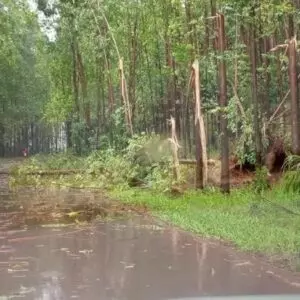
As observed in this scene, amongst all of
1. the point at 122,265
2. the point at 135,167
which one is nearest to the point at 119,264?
the point at 122,265

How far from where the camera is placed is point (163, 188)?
53.5ft

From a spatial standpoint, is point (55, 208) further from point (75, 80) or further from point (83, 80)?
point (75, 80)

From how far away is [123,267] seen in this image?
767 centimetres

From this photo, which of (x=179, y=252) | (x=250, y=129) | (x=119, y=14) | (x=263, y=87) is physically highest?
(x=119, y=14)

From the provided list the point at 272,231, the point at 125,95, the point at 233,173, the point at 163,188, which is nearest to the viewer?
the point at 272,231

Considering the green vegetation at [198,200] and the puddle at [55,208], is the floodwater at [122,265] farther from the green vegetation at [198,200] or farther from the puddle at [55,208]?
the puddle at [55,208]

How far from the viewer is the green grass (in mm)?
8484

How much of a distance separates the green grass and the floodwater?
39 cm

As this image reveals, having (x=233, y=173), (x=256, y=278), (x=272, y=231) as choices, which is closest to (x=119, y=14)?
(x=233, y=173)

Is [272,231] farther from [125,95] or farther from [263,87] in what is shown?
[125,95]

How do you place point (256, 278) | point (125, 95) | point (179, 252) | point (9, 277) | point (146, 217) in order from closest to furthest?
1. point (256, 278)
2. point (9, 277)
3. point (179, 252)
4. point (146, 217)
5. point (125, 95)

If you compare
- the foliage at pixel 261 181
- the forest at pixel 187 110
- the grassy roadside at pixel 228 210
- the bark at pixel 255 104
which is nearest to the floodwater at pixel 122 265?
the grassy roadside at pixel 228 210

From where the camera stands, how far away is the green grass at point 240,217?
8484mm

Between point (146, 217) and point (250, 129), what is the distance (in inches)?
238
